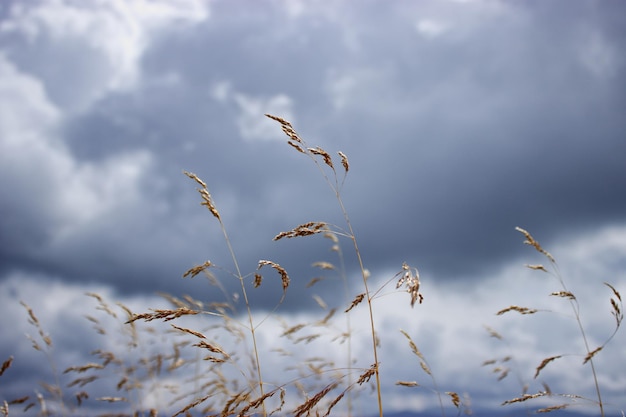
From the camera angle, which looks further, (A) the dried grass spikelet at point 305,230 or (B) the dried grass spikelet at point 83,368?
(B) the dried grass spikelet at point 83,368

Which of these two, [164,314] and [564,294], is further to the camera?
[564,294]

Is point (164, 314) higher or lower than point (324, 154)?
lower

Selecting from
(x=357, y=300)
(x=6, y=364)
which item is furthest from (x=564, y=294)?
(x=6, y=364)

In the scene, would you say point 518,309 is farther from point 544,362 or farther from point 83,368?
point 83,368

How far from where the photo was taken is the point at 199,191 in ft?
8.40

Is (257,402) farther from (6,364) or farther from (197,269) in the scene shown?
(6,364)

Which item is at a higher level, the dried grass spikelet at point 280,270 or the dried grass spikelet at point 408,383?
the dried grass spikelet at point 280,270

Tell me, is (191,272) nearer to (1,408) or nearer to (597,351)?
(1,408)

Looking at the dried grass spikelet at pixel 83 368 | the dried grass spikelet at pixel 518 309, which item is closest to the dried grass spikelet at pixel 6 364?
the dried grass spikelet at pixel 83 368

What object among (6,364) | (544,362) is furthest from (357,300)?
(6,364)

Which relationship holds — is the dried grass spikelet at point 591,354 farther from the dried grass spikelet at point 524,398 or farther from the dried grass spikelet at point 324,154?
the dried grass spikelet at point 324,154

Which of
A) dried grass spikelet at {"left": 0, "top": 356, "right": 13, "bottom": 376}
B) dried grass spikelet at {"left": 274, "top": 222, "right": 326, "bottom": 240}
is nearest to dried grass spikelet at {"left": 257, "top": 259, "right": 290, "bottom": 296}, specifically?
dried grass spikelet at {"left": 274, "top": 222, "right": 326, "bottom": 240}

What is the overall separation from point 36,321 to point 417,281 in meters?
4.37

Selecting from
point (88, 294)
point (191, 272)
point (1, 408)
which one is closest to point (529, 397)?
point (191, 272)
